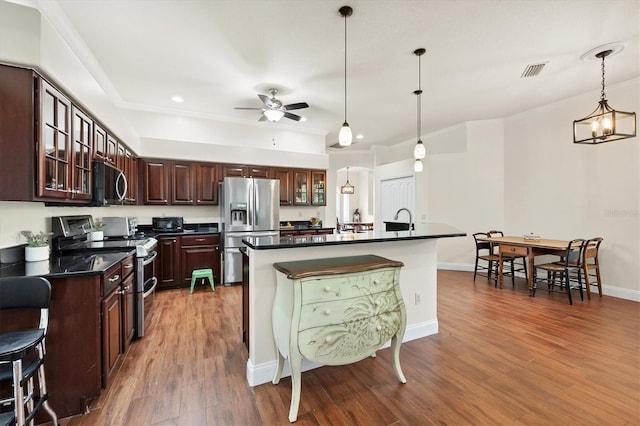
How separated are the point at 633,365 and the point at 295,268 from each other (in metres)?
2.91

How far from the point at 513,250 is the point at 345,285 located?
379 cm

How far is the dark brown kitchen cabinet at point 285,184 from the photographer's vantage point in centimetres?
568

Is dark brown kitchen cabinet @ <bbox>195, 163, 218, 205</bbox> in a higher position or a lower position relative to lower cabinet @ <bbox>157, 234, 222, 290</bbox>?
higher

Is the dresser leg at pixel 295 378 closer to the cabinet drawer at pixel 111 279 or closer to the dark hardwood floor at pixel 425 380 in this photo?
the dark hardwood floor at pixel 425 380

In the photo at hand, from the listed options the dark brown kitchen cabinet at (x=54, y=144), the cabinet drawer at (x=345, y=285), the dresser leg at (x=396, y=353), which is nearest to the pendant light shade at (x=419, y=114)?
the cabinet drawer at (x=345, y=285)

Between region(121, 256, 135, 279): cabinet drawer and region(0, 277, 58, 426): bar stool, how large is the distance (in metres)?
0.77

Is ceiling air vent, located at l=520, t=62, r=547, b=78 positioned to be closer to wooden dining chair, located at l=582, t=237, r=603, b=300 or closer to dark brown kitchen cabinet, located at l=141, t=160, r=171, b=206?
wooden dining chair, located at l=582, t=237, r=603, b=300

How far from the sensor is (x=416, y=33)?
2803 mm

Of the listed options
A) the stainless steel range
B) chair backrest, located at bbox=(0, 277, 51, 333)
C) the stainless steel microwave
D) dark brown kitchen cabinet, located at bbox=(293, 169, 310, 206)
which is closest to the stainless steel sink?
dark brown kitchen cabinet, located at bbox=(293, 169, 310, 206)

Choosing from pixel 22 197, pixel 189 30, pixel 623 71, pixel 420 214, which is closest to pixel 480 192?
→ pixel 420 214

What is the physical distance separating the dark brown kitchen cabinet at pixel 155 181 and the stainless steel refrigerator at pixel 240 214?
0.98 metres

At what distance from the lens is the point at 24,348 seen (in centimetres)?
130

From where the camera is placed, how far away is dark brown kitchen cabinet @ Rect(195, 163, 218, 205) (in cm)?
505

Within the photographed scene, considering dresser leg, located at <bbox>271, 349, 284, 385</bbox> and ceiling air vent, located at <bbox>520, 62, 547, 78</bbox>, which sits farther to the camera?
ceiling air vent, located at <bbox>520, 62, 547, 78</bbox>
